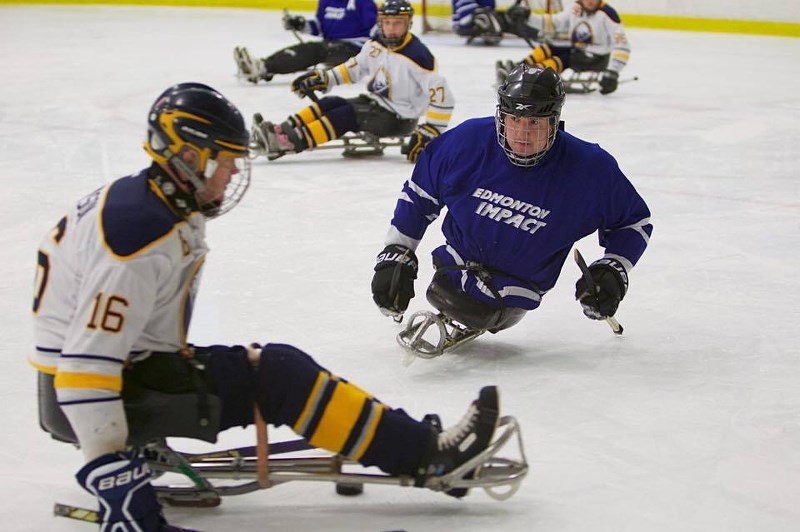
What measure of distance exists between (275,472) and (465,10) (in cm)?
1100

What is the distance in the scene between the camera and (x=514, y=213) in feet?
11.9

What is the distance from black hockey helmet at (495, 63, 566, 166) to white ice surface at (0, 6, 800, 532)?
69 centimetres

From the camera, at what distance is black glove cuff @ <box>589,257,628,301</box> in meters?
3.61

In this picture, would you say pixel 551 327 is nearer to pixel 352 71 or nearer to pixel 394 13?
pixel 394 13

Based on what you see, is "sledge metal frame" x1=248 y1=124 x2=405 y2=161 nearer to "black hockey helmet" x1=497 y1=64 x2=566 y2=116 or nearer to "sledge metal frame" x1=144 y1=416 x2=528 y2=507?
"black hockey helmet" x1=497 y1=64 x2=566 y2=116

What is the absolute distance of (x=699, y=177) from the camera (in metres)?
6.63

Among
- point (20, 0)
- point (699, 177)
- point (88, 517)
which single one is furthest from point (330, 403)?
point (20, 0)

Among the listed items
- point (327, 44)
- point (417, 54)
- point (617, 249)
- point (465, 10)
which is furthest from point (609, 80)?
point (617, 249)

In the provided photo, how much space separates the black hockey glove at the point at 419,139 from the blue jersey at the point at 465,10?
6289 mm

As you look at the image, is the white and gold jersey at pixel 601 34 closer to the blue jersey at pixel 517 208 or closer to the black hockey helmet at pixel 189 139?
the blue jersey at pixel 517 208

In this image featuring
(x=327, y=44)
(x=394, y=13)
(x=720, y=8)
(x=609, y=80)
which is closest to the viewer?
(x=394, y=13)

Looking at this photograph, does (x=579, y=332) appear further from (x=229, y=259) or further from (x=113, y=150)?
(x=113, y=150)

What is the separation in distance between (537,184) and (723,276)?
1.46m

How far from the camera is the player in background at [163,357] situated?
2225mm
